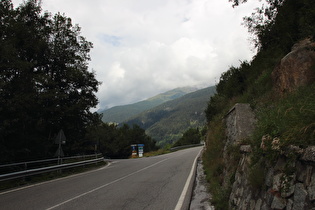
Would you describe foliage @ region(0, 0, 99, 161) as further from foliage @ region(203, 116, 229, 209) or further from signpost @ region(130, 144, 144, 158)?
signpost @ region(130, 144, 144, 158)

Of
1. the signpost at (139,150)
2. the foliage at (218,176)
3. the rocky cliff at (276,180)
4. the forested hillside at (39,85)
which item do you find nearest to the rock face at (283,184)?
the rocky cliff at (276,180)

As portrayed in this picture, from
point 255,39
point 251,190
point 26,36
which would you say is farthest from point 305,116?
point 26,36

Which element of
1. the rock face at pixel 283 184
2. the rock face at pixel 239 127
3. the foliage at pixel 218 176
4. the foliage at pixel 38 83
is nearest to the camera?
the rock face at pixel 283 184

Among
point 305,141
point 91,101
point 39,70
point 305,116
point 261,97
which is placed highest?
point 39,70

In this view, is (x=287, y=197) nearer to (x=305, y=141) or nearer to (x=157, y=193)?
(x=305, y=141)

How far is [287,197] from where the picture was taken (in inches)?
102

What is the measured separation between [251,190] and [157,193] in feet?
12.3

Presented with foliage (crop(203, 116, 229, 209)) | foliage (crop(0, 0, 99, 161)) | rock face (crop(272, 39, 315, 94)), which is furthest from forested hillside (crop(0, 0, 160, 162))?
rock face (crop(272, 39, 315, 94))

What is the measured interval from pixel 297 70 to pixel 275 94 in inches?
43.2

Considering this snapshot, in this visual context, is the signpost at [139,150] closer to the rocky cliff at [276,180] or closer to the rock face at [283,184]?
the rocky cliff at [276,180]

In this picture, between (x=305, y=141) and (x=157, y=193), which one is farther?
(x=157, y=193)

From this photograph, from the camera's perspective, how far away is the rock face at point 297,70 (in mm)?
6602

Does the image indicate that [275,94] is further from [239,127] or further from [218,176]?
[218,176]

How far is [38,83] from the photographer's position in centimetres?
1411
